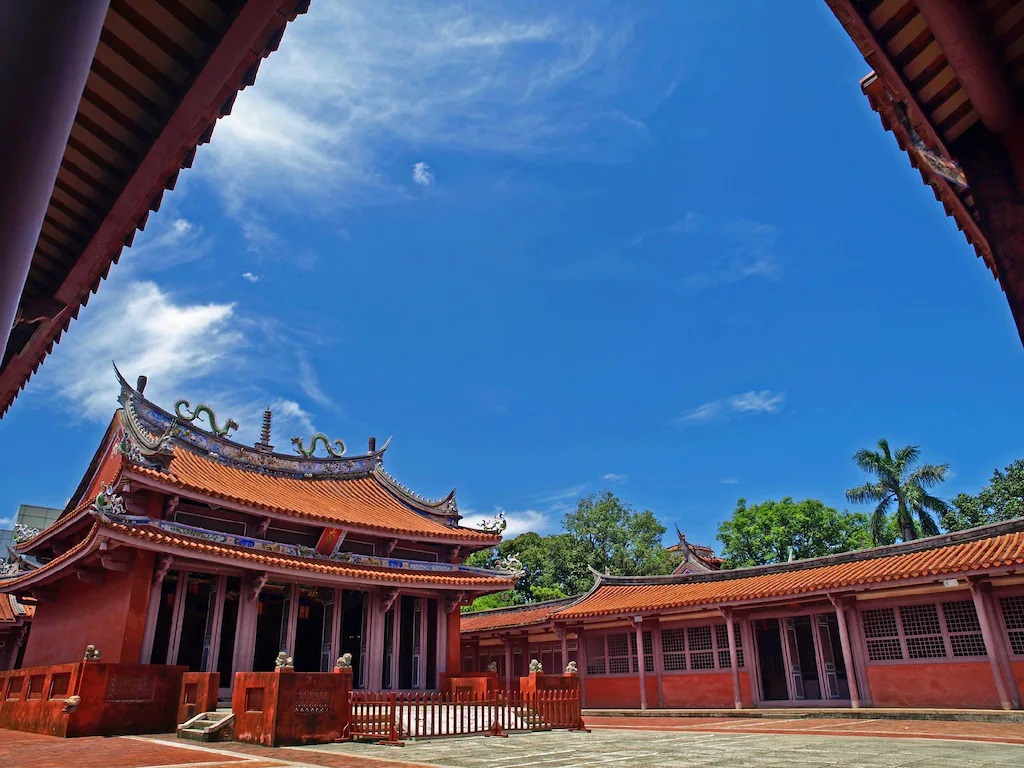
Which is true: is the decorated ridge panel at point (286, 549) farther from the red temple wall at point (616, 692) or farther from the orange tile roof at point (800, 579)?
the red temple wall at point (616, 692)

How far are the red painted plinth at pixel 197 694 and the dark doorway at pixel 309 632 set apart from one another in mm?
5360

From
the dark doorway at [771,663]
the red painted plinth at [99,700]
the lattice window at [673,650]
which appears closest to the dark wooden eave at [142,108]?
the red painted plinth at [99,700]

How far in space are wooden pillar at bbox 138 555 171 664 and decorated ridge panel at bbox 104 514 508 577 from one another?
678 mm

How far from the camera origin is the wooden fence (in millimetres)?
11859

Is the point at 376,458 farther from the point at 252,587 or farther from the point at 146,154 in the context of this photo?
the point at 146,154

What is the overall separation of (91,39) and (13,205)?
1.03 feet

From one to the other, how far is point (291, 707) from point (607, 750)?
202 inches

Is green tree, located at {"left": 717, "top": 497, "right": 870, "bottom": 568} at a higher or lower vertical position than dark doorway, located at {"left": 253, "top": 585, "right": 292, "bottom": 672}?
higher

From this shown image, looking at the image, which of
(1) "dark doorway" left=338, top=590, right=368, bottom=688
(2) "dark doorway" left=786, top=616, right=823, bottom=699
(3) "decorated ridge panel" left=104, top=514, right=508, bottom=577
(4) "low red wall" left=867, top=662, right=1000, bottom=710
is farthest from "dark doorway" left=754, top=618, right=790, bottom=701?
(1) "dark doorway" left=338, top=590, right=368, bottom=688

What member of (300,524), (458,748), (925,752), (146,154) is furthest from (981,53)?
(300,524)

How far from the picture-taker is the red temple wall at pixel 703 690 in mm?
19500

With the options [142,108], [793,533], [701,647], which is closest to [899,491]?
[793,533]

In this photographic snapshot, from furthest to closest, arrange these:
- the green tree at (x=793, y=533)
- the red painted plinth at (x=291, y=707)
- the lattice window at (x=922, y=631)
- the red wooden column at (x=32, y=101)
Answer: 1. the green tree at (x=793, y=533)
2. the lattice window at (x=922, y=631)
3. the red painted plinth at (x=291, y=707)
4. the red wooden column at (x=32, y=101)

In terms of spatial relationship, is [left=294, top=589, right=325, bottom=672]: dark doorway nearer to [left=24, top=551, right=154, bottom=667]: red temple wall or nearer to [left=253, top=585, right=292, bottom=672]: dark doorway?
[left=253, top=585, right=292, bottom=672]: dark doorway
